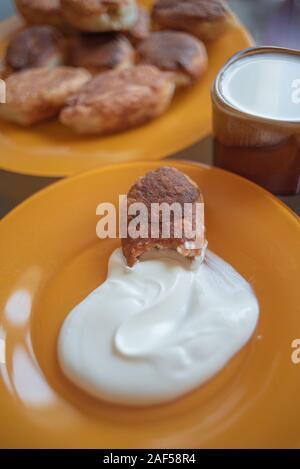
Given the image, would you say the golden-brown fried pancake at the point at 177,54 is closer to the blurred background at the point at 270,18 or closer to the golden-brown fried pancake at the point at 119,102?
the golden-brown fried pancake at the point at 119,102

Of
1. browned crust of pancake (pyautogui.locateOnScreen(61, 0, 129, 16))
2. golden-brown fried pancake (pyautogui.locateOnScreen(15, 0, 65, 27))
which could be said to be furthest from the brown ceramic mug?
golden-brown fried pancake (pyautogui.locateOnScreen(15, 0, 65, 27))

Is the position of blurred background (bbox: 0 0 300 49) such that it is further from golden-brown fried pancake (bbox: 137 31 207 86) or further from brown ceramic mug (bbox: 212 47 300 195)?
brown ceramic mug (bbox: 212 47 300 195)

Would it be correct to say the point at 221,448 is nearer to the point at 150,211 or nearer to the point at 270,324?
the point at 270,324

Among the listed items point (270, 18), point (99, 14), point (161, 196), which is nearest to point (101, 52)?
point (99, 14)

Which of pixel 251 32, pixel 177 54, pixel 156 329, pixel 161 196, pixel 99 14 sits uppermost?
pixel 251 32

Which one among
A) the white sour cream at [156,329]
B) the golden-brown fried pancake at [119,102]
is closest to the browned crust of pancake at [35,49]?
the golden-brown fried pancake at [119,102]

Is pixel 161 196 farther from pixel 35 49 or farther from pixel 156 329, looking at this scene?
pixel 35 49
